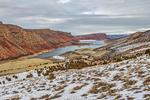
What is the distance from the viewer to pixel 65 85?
91.4 ft

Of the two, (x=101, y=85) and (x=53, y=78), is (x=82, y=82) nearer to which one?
(x=101, y=85)

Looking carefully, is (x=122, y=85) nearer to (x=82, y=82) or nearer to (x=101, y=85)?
(x=101, y=85)

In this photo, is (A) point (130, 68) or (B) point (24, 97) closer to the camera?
(B) point (24, 97)

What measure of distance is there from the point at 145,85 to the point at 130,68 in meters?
7.63

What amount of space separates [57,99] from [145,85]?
5.76 metres

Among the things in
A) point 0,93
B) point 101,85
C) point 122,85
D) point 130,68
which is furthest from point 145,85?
point 0,93

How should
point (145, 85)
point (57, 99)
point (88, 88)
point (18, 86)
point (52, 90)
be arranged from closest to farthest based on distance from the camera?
1. point (145, 85)
2. point (57, 99)
3. point (88, 88)
4. point (52, 90)
5. point (18, 86)

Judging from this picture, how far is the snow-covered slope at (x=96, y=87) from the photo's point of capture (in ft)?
70.3

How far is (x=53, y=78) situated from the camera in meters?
33.2

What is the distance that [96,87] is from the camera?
24781 mm

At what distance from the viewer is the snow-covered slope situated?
70.3ft

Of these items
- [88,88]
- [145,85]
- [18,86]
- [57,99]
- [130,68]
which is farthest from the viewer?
[18,86]

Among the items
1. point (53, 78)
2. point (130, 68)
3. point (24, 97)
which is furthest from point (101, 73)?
point (24, 97)

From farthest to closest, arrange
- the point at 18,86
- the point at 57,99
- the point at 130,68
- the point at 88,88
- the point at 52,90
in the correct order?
the point at 18,86 → the point at 130,68 → the point at 52,90 → the point at 88,88 → the point at 57,99
